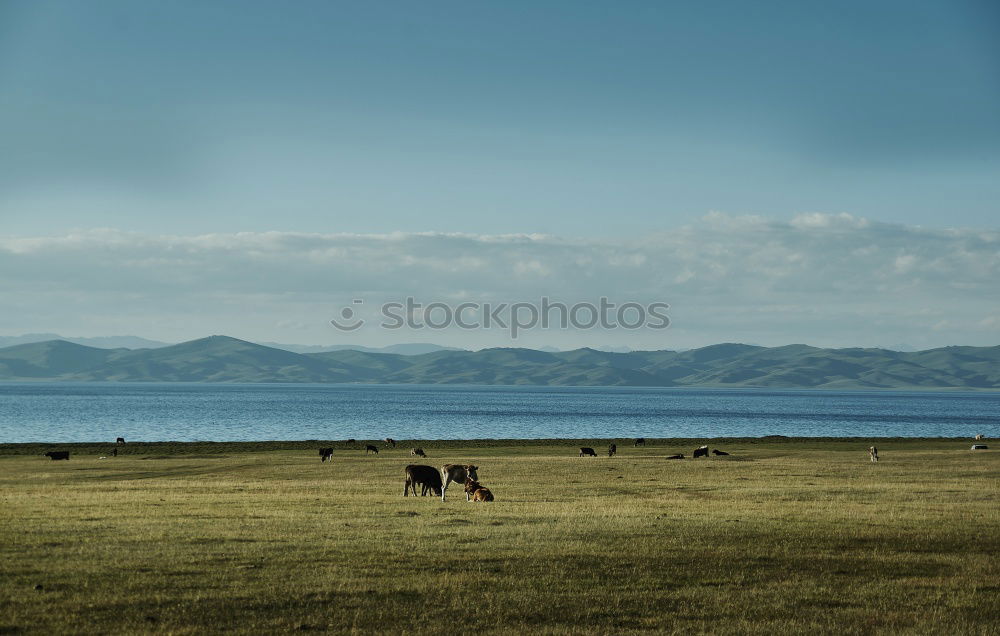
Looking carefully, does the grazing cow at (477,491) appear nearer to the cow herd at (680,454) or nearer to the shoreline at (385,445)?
the cow herd at (680,454)

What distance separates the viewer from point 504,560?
18.6 meters

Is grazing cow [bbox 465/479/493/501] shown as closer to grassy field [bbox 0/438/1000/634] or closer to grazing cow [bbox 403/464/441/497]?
grassy field [bbox 0/438/1000/634]

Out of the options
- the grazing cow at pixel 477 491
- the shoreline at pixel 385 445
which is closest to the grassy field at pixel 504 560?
the grazing cow at pixel 477 491

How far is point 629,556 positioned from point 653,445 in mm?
70885

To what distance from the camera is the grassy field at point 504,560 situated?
537 inches

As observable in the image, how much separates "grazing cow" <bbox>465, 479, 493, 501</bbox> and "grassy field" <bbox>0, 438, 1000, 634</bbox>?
570mm

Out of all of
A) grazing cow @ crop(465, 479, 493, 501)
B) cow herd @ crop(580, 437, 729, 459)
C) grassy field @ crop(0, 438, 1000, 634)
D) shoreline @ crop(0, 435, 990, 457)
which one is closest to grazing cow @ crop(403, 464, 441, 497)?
grassy field @ crop(0, 438, 1000, 634)

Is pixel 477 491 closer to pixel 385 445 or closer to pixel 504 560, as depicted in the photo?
pixel 504 560

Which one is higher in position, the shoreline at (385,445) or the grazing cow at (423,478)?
the grazing cow at (423,478)

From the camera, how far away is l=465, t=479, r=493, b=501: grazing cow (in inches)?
1232

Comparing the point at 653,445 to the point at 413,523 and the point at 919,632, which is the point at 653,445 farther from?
the point at 919,632

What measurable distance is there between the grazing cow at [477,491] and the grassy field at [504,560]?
57 centimetres

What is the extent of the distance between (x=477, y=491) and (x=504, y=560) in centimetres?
1321

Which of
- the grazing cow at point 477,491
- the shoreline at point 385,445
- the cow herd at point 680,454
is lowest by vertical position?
the shoreline at point 385,445
